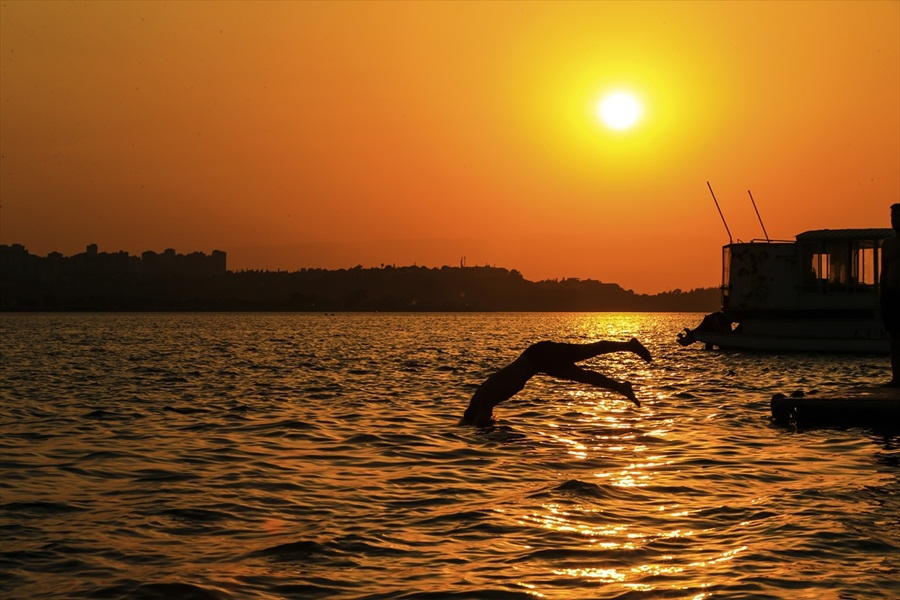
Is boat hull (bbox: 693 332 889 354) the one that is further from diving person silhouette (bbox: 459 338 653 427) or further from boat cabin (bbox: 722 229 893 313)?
diving person silhouette (bbox: 459 338 653 427)

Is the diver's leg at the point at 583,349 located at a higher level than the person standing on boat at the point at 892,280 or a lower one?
lower

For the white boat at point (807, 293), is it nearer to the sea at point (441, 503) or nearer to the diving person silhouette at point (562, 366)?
the sea at point (441, 503)

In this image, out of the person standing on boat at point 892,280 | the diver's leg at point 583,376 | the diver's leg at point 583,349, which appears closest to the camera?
the diver's leg at point 583,349

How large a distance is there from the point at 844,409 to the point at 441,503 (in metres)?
8.63

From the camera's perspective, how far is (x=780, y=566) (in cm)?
848

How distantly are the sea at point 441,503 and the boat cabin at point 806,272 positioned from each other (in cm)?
2717

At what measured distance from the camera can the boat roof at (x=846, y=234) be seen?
46.4 meters

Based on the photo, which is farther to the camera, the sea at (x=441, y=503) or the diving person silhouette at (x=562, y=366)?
the diving person silhouette at (x=562, y=366)

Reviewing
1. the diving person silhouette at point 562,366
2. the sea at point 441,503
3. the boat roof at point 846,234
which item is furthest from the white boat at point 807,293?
the diving person silhouette at point 562,366

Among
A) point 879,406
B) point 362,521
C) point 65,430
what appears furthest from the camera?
point 65,430

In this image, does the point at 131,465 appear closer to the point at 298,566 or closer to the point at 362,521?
the point at 362,521

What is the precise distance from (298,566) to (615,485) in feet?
15.6

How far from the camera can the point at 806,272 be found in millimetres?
48656

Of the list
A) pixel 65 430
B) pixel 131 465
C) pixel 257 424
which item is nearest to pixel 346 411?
pixel 257 424
